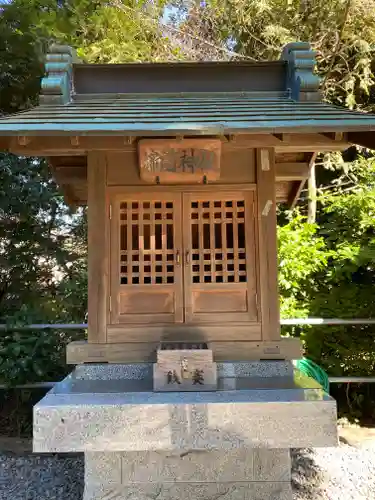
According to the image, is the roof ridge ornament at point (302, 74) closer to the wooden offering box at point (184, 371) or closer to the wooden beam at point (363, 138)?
the wooden beam at point (363, 138)

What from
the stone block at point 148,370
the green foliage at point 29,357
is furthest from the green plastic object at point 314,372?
the green foliage at point 29,357

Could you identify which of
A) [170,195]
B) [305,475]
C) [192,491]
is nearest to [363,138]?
[170,195]

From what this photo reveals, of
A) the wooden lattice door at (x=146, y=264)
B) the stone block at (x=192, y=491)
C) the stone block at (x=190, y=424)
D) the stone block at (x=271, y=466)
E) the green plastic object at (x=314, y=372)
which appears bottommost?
the stone block at (x=192, y=491)

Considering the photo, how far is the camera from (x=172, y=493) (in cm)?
306

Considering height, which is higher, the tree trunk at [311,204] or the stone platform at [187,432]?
the tree trunk at [311,204]

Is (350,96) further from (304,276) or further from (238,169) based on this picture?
(238,169)

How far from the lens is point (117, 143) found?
3.14 meters

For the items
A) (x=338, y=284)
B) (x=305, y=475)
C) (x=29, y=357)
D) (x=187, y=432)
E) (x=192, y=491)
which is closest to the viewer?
(x=187, y=432)

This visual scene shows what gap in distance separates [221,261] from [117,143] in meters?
1.22

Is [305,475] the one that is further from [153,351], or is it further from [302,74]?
[302,74]

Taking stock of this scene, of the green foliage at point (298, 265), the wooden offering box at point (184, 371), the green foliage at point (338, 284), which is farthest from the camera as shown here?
the green foliage at point (298, 265)

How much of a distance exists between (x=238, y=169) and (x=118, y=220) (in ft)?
3.48

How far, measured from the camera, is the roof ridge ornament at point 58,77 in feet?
11.2

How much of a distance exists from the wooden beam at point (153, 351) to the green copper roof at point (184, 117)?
1587mm
